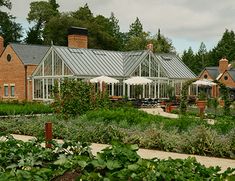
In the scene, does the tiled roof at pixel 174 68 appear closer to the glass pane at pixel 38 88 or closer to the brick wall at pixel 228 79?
the glass pane at pixel 38 88

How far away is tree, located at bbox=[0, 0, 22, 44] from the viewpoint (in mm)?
63219

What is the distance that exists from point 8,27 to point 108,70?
31335mm

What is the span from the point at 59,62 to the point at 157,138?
2347 centimetres

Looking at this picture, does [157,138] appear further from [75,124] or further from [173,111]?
[173,111]

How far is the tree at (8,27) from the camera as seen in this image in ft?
207

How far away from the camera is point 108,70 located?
36.4 metres

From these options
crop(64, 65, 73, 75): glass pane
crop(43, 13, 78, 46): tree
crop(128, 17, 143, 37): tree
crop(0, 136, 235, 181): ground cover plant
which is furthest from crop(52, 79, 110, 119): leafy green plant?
crop(128, 17, 143, 37): tree

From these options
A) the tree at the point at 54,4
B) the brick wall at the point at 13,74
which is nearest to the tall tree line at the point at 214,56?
the tree at the point at 54,4

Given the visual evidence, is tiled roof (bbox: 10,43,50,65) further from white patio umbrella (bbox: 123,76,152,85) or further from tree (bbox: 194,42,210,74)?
tree (bbox: 194,42,210,74)

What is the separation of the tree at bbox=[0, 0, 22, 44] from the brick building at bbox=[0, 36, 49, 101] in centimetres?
2081

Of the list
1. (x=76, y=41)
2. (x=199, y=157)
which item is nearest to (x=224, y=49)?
(x=76, y=41)

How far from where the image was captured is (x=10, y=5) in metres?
65.0

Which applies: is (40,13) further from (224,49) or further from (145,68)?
(145,68)

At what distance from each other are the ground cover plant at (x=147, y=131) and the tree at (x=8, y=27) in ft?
158
